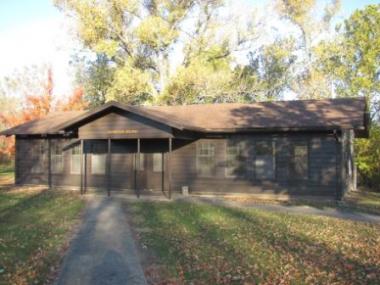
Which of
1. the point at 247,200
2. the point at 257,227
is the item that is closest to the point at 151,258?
the point at 257,227

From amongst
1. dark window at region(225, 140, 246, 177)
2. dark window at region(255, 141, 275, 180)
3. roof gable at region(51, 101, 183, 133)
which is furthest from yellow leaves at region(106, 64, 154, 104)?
dark window at region(255, 141, 275, 180)

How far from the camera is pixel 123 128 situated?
19516 mm

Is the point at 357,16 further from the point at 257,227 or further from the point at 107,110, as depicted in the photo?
the point at 257,227

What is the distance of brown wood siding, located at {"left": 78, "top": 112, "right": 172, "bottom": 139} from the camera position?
1894 cm

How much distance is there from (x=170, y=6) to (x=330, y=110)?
56.6 feet

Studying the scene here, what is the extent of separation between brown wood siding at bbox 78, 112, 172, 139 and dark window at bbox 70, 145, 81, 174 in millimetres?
3506

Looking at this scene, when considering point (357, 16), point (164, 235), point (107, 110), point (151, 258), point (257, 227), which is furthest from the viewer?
point (357, 16)

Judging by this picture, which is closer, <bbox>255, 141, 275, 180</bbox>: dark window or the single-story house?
the single-story house

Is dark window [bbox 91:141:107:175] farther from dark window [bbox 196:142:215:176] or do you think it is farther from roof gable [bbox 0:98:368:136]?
dark window [bbox 196:142:215:176]

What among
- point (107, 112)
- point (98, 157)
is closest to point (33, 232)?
point (107, 112)

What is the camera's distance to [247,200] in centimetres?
1883

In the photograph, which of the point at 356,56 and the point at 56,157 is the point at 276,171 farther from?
the point at 356,56

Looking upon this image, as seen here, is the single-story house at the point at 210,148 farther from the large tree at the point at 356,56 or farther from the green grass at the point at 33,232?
the large tree at the point at 356,56

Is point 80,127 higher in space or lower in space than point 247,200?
higher
